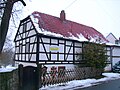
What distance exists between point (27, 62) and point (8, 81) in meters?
15.0

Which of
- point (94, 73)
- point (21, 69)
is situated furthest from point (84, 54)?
point (21, 69)

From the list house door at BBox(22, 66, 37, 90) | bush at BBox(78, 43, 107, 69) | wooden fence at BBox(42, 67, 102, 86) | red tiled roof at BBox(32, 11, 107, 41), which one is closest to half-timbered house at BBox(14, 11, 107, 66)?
red tiled roof at BBox(32, 11, 107, 41)

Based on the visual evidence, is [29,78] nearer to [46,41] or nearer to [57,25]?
[46,41]

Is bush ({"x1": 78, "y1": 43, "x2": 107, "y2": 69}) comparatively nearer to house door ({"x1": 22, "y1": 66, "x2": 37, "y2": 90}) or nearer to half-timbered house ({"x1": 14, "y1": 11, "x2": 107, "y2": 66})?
half-timbered house ({"x1": 14, "y1": 11, "x2": 107, "y2": 66})

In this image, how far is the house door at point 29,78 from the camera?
14094 mm

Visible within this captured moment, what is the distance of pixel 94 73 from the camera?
23562 millimetres

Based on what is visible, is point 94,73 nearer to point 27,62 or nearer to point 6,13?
point 27,62

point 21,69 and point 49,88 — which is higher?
point 21,69

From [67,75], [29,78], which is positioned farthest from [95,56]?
[29,78]

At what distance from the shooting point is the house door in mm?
14094

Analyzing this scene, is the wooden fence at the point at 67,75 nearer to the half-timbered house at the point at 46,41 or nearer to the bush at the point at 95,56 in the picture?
the bush at the point at 95,56

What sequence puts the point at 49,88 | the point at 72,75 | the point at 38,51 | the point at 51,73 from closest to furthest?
the point at 49,88 → the point at 51,73 → the point at 72,75 → the point at 38,51

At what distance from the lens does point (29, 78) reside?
14359 millimetres

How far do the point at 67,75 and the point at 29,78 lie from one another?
6.06 metres
